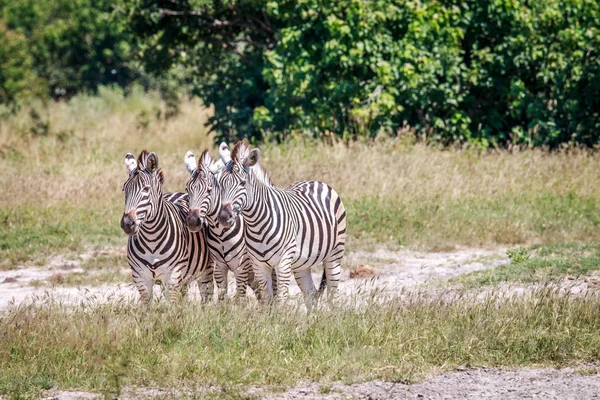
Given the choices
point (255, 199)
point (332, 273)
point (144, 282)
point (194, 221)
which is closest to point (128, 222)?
point (194, 221)

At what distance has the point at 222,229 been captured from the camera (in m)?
8.31

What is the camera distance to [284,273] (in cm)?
811

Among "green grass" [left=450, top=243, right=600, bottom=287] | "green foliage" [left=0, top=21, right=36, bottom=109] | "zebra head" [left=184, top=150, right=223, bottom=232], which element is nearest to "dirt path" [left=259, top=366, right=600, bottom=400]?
"zebra head" [left=184, top=150, right=223, bottom=232]

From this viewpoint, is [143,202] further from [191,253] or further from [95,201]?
[95,201]

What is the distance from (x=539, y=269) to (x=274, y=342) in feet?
13.7

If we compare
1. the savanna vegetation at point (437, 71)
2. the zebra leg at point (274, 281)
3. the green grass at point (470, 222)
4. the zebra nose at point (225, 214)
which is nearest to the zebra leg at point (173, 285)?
the zebra nose at point (225, 214)

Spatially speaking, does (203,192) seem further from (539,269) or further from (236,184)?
(539,269)

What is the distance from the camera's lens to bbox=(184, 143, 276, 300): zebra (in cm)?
800

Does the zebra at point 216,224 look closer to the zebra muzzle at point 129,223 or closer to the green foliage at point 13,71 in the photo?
the zebra muzzle at point 129,223

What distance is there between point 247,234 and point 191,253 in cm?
60

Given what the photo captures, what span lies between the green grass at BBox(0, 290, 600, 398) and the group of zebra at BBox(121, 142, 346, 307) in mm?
467

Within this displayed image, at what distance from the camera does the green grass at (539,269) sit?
998 centimetres


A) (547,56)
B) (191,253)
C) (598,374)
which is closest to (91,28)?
(547,56)

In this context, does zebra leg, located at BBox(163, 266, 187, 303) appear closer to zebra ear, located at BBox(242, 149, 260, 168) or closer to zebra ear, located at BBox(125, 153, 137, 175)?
zebra ear, located at BBox(125, 153, 137, 175)
